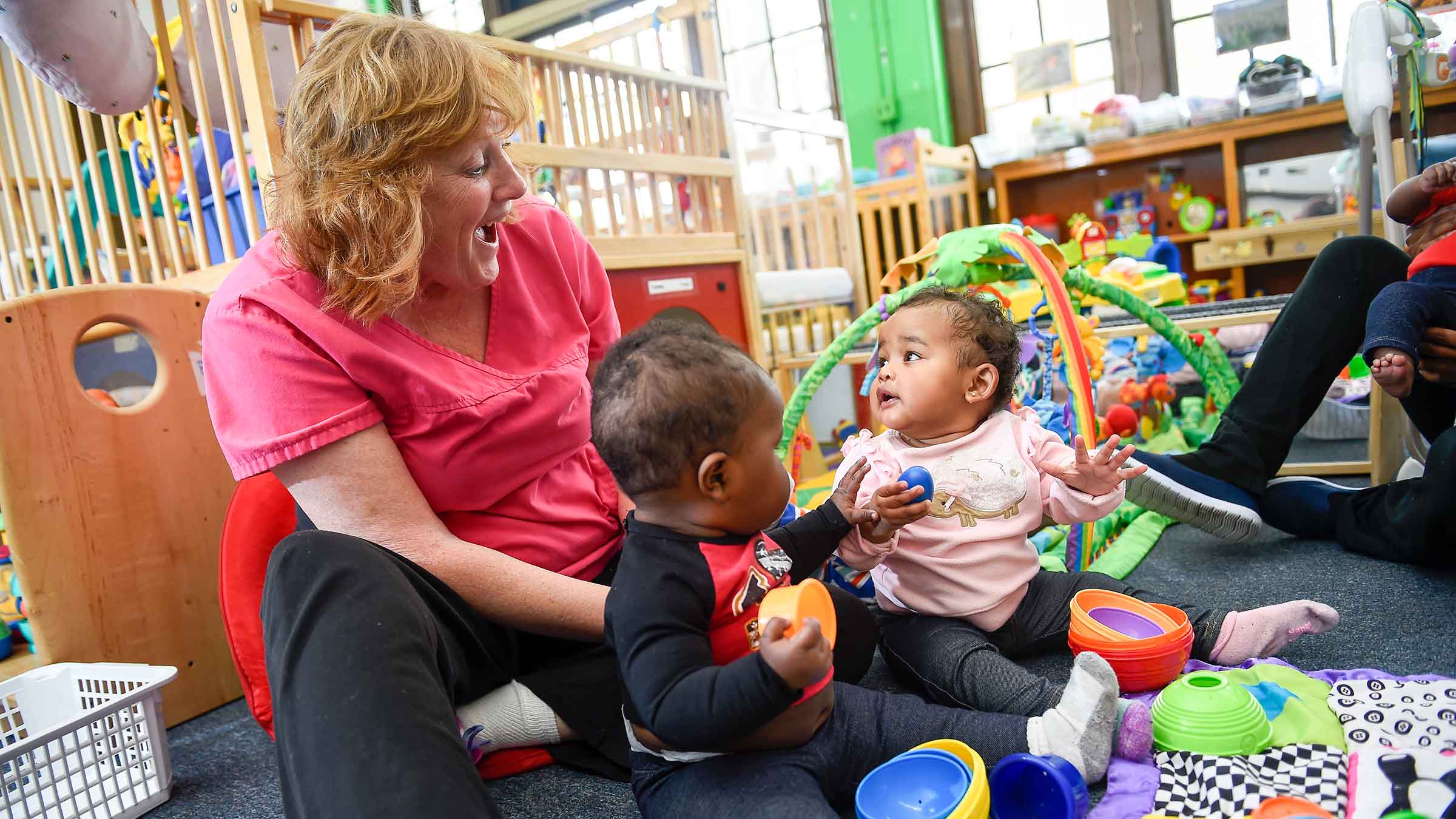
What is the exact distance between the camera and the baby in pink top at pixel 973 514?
106 centimetres

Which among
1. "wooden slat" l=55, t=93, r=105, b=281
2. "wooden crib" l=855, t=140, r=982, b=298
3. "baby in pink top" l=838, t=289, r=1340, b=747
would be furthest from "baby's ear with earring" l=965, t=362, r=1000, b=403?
"wooden crib" l=855, t=140, r=982, b=298

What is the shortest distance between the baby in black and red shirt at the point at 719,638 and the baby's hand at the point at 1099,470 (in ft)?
0.83

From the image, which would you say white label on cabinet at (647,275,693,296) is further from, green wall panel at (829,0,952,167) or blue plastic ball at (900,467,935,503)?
green wall panel at (829,0,952,167)

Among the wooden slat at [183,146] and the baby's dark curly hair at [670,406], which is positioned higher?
the wooden slat at [183,146]

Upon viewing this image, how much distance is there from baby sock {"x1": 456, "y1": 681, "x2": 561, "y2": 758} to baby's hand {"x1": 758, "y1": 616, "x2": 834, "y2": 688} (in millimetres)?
465

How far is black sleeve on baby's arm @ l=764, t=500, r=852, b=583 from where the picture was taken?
960 millimetres

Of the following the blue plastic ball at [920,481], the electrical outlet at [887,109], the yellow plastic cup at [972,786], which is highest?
the electrical outlet at [887,109]

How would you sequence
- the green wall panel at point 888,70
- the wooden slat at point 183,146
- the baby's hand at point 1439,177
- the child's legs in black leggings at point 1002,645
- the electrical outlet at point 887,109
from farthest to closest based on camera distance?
the electrical outlet at point 887,109
the green wall panel at point 888,70
the wooden slat at point 183,146
the baby's hand at point 1439,177
the child's legs in black leggings at point 1002,645

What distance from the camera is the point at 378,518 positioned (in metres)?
0.93

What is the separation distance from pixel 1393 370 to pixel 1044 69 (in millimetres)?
3379

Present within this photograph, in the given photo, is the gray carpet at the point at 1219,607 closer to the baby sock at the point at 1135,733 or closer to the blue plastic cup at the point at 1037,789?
the baby sock at the point at 1135,733

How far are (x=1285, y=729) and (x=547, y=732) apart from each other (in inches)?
30.1

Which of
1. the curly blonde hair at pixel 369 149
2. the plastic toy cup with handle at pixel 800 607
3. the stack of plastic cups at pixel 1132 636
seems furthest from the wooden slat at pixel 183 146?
the stack of plastic cups at pixel 1132 636

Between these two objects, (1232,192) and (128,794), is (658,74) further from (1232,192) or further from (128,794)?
(1232,192)
